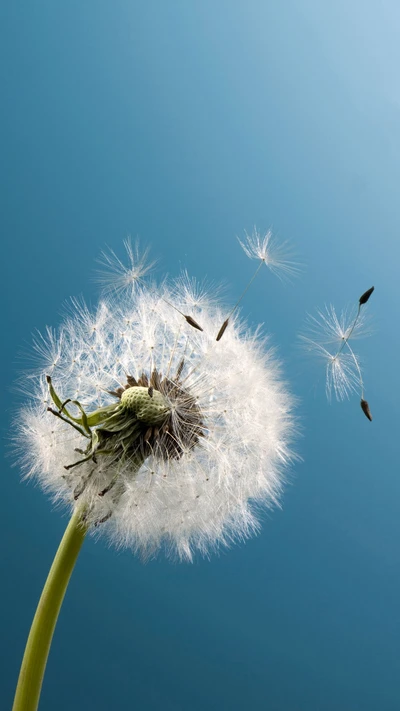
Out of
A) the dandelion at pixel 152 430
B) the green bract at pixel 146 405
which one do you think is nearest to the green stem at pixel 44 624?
the dandelion at pixel 152 430

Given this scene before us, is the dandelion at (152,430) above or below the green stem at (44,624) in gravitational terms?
above

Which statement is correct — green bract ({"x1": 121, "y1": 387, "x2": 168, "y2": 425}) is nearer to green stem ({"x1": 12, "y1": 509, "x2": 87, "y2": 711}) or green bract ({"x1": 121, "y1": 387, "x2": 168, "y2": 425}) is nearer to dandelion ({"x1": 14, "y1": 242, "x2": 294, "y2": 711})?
dandelion ({"x1": 14, "y1": 242, "x2": 294, "y2": 711})

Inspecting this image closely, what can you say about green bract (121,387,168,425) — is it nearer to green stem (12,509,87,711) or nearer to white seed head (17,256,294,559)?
white seed head (17,256,294,559)

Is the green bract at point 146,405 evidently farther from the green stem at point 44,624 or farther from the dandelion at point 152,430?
the green stem at point 44,624

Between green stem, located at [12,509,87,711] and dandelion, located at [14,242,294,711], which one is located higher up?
dandelion, located at [14,242,294,711]

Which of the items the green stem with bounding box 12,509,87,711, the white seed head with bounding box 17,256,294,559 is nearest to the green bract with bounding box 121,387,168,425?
the white seed head with bounding box 17,256,294,559

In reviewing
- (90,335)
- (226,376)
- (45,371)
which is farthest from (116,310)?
(226,376)

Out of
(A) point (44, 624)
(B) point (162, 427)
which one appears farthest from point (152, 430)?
(A) point (44, 624)
